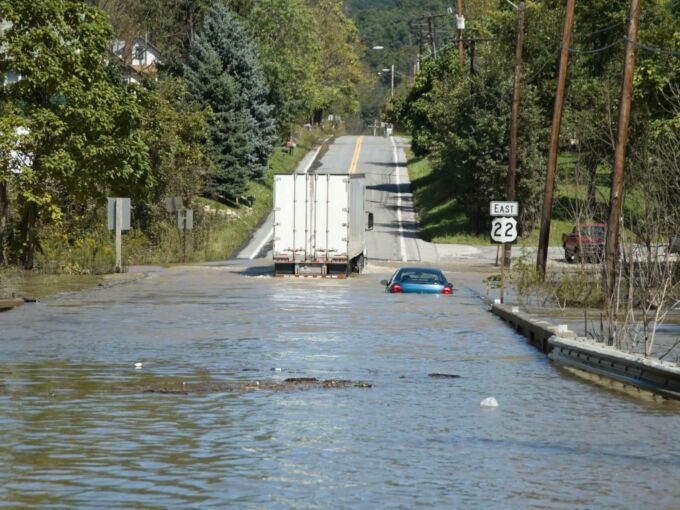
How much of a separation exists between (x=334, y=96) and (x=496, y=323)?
112545 millimetres

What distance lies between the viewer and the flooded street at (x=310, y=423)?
11.7 meters

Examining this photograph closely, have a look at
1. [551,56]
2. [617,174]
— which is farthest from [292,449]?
[551,56]

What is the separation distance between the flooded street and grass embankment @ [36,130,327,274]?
23.5m

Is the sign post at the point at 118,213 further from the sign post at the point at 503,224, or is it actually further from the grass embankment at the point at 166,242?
the sign post at the point at 503,224

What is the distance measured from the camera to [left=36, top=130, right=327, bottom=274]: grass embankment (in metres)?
53.0

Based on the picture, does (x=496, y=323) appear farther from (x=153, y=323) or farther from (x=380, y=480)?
(x=380, y=480)

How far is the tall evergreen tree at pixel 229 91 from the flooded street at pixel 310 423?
171ft

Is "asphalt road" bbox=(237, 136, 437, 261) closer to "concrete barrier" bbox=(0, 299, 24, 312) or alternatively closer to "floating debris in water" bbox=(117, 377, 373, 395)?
"concrete barrier" bbox=(0, 299, 24, 312)

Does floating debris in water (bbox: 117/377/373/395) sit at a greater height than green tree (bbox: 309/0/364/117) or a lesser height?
lesser

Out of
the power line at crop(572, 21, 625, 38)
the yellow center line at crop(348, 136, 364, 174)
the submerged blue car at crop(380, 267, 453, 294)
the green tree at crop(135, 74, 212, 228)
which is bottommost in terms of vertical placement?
the submerged blue car at crop(380, 267, 453, 294)

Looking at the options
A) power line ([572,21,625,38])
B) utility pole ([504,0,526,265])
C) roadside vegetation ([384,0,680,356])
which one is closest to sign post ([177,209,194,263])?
utility pole ([504,0,526,265])

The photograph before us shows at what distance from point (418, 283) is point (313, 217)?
7139mm

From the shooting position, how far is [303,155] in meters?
120

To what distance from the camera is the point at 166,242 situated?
208 feet
